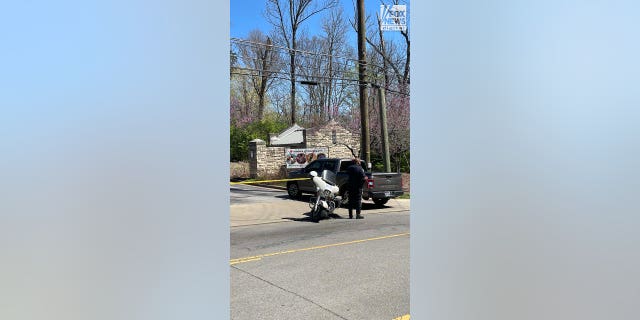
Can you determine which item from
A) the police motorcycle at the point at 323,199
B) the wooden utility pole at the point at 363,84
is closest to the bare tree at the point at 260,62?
the wooden utility pole at the point at 363,84

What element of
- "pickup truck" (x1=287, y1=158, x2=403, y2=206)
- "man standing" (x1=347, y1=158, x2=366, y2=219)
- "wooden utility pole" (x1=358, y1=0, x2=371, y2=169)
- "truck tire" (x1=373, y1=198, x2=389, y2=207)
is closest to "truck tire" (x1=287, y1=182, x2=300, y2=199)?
"pickup truck" (x1=287, y1=158, x2=403, y2=206)

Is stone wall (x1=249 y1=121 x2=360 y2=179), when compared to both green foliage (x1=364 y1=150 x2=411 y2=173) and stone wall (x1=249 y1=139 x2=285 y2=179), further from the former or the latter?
green foliage (x1=364 y1=150 x2=411 y2=173)

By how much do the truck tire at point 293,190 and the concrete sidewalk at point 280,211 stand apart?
611 mm

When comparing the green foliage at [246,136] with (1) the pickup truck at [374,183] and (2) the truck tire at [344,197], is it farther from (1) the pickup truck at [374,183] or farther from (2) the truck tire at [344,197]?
(2) the truck tire at [344,197]

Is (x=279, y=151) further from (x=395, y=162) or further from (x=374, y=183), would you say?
(x=374, y=183)

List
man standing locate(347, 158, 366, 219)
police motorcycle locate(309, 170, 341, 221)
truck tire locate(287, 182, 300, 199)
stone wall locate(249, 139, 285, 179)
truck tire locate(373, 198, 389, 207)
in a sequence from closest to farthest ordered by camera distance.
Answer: man standing locate(347, 158, 366, 219)
police motorcycle locate(309, 170, 341, 221)
truck tire locate(373, 198, 389, 207)
truck tire locate(287, 182, 300, 199)
stone wall locate(249, 139, 285, 179)

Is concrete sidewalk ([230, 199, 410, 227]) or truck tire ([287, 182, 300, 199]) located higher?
truck tire ([287, 182, 300, 199])

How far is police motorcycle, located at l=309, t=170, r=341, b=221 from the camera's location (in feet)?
29.3

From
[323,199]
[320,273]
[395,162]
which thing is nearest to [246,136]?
[395,162]

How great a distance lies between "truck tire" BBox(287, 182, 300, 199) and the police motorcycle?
9.76ft

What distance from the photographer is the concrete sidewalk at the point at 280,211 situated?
8.94 meters
